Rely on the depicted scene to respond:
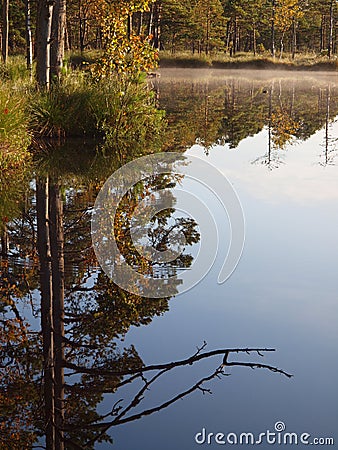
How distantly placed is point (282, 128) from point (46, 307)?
12.5 meters

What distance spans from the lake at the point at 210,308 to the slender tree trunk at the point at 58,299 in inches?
1.9

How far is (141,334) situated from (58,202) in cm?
372

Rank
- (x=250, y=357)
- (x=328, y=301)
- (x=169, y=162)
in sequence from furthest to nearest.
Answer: (x=169, y=162), (x=328, y=301), (x=250, y=357)

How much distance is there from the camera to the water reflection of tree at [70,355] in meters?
3.41

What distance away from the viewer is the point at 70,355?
4.10 m

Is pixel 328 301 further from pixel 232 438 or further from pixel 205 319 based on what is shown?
pixel 232 438

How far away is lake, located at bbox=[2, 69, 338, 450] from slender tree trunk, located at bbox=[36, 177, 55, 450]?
6 cm

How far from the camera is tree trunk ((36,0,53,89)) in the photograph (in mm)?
13391

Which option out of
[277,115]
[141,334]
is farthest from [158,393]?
[277,115]

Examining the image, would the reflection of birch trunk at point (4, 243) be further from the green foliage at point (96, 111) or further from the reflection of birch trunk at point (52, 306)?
the green foliage at point (96, 111)

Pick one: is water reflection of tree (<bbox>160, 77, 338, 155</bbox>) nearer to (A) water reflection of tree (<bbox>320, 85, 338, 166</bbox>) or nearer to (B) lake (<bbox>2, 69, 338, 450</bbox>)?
(A) water reflection of tree (<bbox>320, 85, 338, 166</bbox>)

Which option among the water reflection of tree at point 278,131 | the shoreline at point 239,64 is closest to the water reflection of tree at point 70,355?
the water reflection of tree at point 278,131

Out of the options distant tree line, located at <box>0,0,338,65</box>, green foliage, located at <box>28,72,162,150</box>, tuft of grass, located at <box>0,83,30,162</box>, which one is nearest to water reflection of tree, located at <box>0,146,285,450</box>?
tuft of grass, located at <box>0,83,30,162</box>

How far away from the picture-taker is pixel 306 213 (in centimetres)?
765
